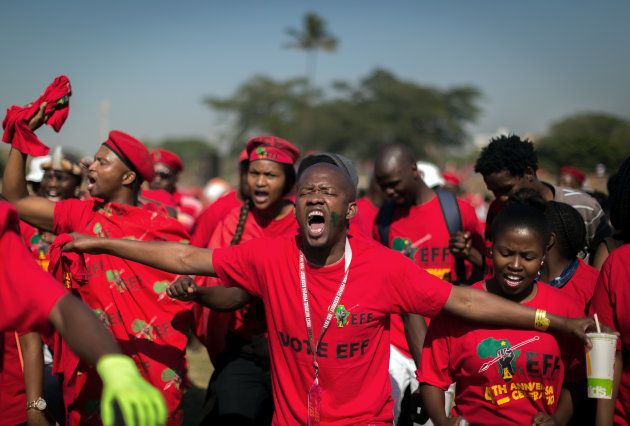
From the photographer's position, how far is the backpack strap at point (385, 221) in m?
6.11

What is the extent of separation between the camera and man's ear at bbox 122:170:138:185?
513 cm

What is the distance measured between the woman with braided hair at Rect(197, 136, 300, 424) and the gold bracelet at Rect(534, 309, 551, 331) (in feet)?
6.03

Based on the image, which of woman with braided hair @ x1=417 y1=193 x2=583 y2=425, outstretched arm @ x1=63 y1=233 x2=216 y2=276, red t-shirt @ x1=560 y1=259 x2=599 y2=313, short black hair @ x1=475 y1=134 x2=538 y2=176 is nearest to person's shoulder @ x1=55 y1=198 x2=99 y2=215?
outstretched arm @ x1=63 y1=233 x2=216 y2=276

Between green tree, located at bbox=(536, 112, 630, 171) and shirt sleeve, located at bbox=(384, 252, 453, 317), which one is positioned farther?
green tree, located at bbox=(536, 112, 630, 171)

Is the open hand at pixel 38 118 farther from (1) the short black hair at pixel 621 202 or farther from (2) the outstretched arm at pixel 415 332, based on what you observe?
(1) the short black hair at pixel 621 202

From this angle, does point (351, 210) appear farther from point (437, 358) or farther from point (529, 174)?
point (529, 174)

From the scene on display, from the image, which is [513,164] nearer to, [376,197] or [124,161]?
[124,161]

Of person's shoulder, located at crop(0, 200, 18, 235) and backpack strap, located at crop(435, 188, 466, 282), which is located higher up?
backpack strap, located at crop(435, 188, 466, 282)

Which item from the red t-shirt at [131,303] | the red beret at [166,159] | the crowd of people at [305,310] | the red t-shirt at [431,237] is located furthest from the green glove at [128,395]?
the red beret at [166,159]

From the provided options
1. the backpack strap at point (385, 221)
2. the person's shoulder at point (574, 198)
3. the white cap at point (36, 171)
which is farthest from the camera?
the white cap at point (36, 171)

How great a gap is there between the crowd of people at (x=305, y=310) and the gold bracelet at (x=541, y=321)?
19mm

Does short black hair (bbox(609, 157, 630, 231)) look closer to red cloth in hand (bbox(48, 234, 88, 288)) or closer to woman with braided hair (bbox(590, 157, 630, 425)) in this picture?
woman with braided hair (bbox(590, 157, 630, 425))

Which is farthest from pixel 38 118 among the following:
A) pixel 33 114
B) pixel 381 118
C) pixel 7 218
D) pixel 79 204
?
pixel 381 118

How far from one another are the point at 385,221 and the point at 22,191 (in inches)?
116
